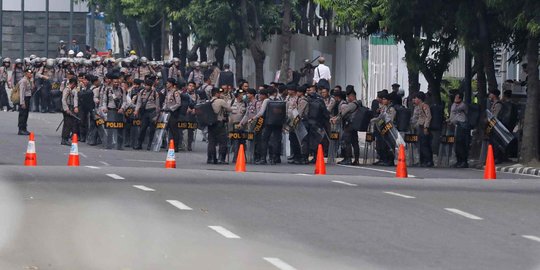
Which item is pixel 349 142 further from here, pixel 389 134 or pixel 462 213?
pixel 462 213

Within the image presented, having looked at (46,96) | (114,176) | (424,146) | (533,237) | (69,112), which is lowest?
(533,237)

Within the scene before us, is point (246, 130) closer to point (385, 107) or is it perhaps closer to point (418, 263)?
point (385, 107)

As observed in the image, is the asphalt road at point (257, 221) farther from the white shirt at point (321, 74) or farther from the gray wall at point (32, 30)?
the gray wall at point (32, 30)

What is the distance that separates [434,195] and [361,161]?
1379cm

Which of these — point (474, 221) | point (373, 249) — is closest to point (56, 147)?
point (474, 221)

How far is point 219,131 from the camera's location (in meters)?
32.7

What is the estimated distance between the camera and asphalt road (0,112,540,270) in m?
15.0

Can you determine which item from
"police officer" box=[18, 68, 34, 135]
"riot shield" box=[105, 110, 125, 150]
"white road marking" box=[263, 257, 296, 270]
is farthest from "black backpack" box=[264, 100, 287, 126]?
"white road marking" box=[263, 257, 296, 270]

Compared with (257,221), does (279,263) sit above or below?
below

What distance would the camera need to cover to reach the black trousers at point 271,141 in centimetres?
3362

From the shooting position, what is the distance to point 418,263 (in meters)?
15.0

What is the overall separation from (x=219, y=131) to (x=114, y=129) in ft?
21.7

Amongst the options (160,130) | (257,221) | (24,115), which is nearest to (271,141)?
(160,130)

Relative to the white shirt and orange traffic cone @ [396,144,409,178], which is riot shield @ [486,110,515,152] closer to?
orange traffic cone @ [396,144,409,178]
